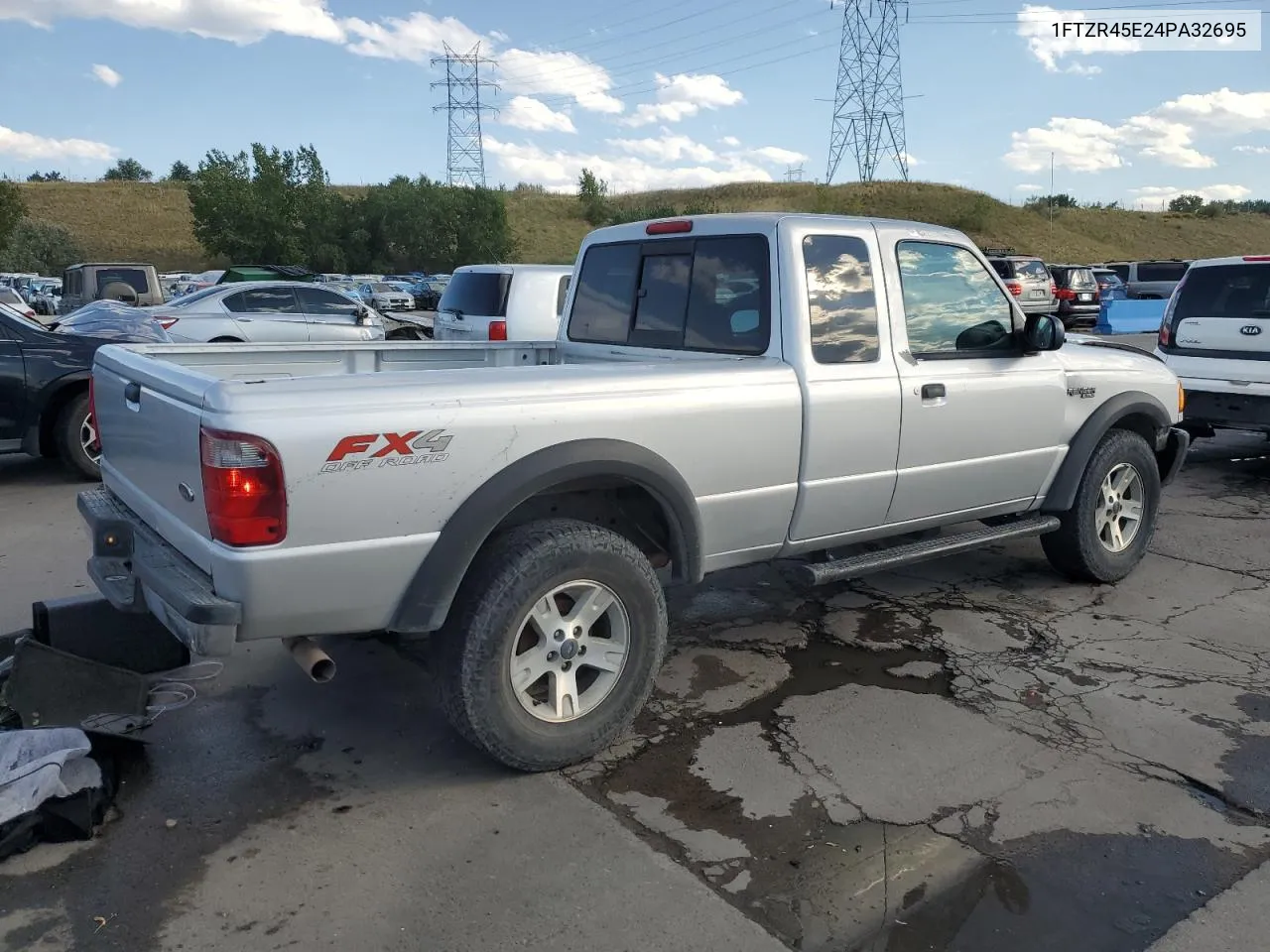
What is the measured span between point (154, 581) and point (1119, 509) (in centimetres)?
507

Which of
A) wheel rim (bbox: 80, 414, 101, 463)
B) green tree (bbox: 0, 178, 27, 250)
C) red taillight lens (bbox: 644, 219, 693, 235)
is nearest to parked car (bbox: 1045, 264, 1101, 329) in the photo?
wheel rim (bbox: 80, 414, 101, 463)

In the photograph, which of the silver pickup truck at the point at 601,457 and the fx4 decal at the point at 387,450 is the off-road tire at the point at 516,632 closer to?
the silver pickup truck at the point at 601,457

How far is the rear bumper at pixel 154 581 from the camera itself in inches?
118

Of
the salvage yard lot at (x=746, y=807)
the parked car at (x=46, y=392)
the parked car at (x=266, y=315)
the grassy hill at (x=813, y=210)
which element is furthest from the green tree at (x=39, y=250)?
the salvage yard lot at (x=746, y=807)

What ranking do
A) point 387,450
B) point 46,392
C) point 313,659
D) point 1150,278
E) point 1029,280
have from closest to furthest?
1. point 387,450
2. point 313,659
3. point 46,392
4. point 1029,280
5. point 1150,278

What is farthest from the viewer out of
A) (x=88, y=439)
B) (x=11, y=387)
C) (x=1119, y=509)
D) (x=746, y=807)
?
(x=88, y=439)

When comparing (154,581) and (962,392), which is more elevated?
(962,392)

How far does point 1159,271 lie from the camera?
102 feet

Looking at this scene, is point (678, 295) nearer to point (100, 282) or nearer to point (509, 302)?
point (509, 302)

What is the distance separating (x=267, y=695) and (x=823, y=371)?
2735 millimetres

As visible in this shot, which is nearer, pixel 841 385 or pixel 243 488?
pixel 243 488

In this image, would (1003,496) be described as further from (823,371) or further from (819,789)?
(819,789)

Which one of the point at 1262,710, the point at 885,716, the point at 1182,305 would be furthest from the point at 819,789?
the point at 1182,305

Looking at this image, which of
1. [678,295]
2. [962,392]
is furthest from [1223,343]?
[678,295]
